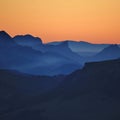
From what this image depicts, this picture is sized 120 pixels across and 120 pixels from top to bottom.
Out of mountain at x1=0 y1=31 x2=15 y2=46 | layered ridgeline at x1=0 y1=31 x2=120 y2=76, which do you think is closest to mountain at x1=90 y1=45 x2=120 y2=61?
layered ridgeline at x1=0 y1=31 x2=120 y2=76

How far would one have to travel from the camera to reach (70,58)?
8.81ft

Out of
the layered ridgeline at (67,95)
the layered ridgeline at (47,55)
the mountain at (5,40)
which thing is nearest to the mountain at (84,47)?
the layered ridgeline at (47,55)

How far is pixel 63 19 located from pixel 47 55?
41 cm

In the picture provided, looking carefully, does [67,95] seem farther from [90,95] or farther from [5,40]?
[5,40]

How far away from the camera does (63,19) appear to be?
279 cm

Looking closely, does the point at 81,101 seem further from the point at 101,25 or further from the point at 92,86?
the point at 101,25

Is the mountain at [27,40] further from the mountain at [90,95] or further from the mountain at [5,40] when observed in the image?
the mountain at [90,95]

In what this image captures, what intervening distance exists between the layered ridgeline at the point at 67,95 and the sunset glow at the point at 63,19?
13.6 inches

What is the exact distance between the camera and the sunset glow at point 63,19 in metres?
2.76

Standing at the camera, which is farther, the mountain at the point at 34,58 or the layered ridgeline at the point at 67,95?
the mountain at the point at 34,58

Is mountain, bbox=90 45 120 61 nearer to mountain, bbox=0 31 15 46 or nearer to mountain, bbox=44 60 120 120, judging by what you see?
mountain, bbox=44 60 120 120

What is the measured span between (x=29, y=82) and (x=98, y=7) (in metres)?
1.01

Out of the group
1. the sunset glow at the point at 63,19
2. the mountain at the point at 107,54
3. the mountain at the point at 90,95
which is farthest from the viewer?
the sunset glow at the point at 63,19

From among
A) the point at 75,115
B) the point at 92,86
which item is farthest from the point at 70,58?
the point at 75,115
